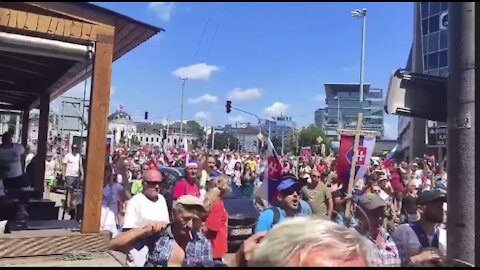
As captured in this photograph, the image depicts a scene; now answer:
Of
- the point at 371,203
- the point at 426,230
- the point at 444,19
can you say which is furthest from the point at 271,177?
the point at 444,19

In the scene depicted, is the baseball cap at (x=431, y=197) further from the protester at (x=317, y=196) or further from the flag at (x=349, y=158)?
the flag at (x=349, y=158)

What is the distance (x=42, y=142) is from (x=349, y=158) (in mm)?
5634

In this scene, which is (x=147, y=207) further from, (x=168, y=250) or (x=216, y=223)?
(x=168, y=250)

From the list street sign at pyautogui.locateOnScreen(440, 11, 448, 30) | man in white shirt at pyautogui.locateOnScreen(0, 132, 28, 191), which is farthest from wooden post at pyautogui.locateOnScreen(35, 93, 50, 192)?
street sign at pyautogui.locateOnScreen(440, 11, 448, 30)

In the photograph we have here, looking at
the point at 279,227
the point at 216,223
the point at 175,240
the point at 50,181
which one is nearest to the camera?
the point at 279,227

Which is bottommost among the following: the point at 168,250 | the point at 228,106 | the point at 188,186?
the point at 168,250

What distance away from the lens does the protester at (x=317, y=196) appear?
7.68 metres

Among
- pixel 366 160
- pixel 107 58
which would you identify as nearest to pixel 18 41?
pixel 107 58

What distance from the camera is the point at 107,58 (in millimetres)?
5016

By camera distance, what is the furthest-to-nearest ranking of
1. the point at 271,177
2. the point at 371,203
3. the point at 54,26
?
the point at 271,177, the point at 54,26, the point at 371,203

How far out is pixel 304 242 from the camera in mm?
1602

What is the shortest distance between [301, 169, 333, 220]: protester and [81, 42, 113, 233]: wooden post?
11.7 ft

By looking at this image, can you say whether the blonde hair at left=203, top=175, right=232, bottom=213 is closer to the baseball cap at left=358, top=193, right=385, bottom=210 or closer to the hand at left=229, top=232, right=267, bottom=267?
the baseball cap at left=358, top=193, right=385, bottom=210

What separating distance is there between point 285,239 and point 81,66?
17.3ft
